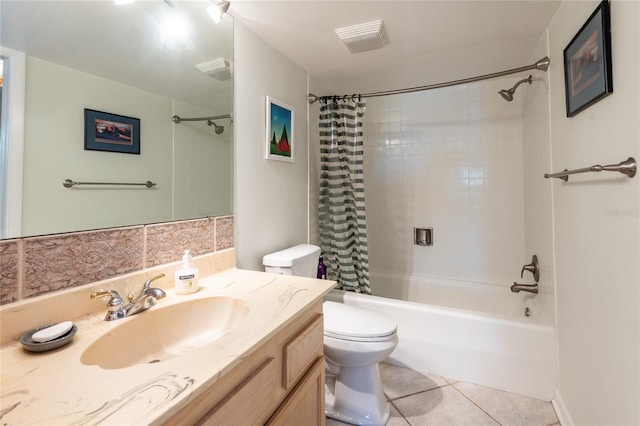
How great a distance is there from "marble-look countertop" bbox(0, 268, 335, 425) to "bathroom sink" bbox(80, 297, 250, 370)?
3cm

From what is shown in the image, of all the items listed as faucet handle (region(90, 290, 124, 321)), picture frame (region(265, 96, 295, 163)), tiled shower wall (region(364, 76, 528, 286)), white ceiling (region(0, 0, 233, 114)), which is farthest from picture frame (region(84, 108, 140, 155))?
tiled shower wall (region(364, 76, 528, 286))

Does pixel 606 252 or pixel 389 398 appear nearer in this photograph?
pixel 606 252

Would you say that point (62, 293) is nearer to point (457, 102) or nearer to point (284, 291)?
point (284, 291)

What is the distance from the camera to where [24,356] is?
2.15 feet

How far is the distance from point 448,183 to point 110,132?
8.03ft

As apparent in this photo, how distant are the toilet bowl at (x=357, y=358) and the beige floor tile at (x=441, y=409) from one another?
0.38 ft

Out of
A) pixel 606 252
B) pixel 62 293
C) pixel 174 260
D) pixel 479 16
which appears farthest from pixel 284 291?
pixel 479 16

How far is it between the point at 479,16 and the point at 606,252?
1254 millimetres

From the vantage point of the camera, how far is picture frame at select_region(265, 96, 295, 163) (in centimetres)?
173

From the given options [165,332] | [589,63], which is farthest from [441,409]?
[589,63]

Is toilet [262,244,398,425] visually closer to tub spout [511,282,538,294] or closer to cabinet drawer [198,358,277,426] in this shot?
cabinet drawer [198,358,277,426]

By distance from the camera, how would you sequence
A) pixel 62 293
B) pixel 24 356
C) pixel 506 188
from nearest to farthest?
pixel 24 356 < pixel 62 293 < pixel 506 188

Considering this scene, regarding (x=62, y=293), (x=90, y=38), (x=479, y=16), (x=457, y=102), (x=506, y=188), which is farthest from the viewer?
(x=457, y=102)

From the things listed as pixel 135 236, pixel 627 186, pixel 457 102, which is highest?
pixel 457 102
